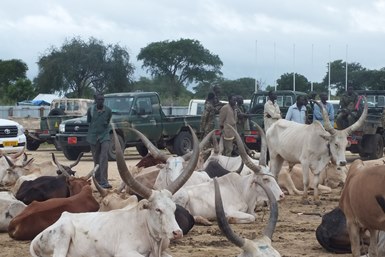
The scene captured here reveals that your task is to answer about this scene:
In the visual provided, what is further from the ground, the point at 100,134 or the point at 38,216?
the point at 100,134

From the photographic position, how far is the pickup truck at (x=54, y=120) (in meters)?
27.7

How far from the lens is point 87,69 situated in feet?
192

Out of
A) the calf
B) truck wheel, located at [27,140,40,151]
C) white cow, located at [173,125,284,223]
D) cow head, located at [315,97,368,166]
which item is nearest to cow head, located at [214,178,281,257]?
A: the calf

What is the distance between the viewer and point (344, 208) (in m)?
8.34

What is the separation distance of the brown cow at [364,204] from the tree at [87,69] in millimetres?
49667

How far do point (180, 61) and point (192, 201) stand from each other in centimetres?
5368

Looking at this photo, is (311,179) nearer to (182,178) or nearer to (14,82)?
(182,178)

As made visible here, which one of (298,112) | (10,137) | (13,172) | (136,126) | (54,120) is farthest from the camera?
(54,120)

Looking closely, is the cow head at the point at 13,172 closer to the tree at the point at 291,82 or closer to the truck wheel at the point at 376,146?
the truck wheel at the point at 376,146

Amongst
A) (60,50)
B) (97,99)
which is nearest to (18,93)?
(60,50)

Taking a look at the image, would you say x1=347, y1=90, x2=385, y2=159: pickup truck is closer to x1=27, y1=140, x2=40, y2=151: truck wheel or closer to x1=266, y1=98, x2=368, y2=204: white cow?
x1=266, y1=98, x2=368, y2=204: white cow

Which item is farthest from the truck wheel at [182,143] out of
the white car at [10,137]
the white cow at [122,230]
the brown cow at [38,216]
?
the white cow at [122,230]

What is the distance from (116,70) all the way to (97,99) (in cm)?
4205

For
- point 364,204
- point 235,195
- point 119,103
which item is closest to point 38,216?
point 235,195
